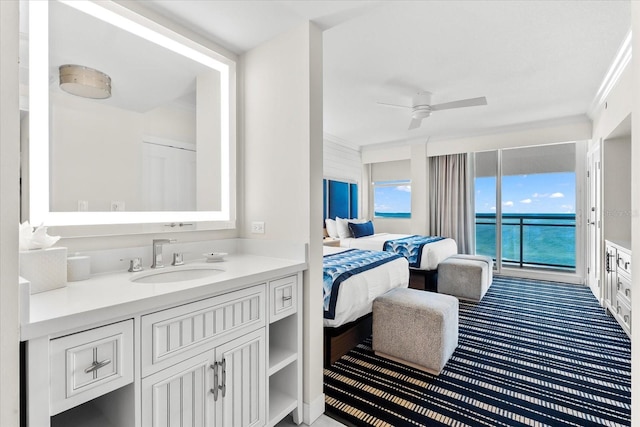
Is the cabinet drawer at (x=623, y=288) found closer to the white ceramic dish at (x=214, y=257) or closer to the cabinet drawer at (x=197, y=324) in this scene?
the cabinet drawer at (x=197, y=324)

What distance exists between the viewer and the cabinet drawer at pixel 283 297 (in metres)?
1.64

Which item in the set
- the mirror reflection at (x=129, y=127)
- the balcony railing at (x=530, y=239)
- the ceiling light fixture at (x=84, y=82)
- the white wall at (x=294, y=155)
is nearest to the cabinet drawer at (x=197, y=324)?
the white wall at (x=294, y=155)

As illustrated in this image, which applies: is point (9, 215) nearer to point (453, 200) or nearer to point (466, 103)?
point (466, 103)

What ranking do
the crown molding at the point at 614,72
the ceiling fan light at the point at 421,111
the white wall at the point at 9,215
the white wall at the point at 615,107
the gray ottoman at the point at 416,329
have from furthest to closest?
the ceiling fan light at the point at 421,111 < the white wall at the point at 615,107 < the crown molding at the point at 614,72 < the gray ottoman at the point at 416,329 < the white wall at the point at 9,215

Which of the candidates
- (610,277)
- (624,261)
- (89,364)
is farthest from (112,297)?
(610,277)

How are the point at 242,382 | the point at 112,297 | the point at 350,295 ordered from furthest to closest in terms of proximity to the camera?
the point at 350,295 < the point at 242,382 < the point at 112,297

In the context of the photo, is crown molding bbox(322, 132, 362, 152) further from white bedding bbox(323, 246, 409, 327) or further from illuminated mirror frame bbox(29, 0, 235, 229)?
illuminated mirror frame bbox(29, 0, 235, 229)

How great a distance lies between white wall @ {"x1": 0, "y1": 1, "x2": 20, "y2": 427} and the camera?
44 centimetres

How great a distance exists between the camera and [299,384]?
1.80 metres

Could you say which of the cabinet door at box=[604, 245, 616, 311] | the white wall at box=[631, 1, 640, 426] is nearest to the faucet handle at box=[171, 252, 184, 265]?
the white wall at box=[631, 1, 640, 426]

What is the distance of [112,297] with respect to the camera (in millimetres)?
→ 1114

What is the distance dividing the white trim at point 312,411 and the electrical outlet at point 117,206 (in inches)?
60.7

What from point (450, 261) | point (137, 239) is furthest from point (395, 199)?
point (137, 239)

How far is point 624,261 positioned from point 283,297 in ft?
10.2
